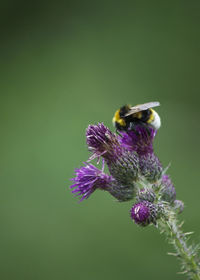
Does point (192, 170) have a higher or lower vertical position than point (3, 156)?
lower

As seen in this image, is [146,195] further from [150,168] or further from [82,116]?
[82,116]

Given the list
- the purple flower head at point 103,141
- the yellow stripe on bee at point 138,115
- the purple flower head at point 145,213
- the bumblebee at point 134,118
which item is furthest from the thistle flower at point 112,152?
the purple flower head at point 145,213

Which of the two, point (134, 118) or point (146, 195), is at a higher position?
point (134, 118)

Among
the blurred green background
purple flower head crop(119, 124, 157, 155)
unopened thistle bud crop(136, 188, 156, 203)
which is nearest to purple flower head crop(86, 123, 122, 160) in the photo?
purple flower head crop(119, 124, 157, 155)

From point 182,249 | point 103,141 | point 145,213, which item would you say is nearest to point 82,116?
point 103,141

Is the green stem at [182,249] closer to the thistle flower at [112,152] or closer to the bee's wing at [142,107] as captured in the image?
the thistle flower at [112,152]

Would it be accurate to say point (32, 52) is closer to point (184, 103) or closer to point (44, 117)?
point (44, 117)

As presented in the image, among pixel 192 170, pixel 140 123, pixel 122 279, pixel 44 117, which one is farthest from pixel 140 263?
pixel 44 117
